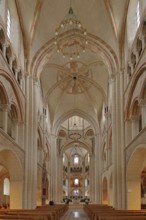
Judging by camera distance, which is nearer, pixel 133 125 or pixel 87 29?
pixel 133 125

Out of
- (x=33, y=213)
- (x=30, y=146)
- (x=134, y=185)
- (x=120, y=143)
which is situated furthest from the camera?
(x=30, y=146)

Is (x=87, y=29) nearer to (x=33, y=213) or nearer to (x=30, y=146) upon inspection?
(x=30, y=146)

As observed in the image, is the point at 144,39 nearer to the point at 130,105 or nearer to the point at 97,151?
the point at 130,105

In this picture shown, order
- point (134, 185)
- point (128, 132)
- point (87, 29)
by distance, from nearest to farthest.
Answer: point (134, 185) → point (128, 132) → point (87, 29)

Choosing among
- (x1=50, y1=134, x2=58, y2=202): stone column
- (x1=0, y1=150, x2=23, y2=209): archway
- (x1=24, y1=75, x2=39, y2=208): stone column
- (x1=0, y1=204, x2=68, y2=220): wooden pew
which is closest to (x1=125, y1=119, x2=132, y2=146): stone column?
(x1=24, y1=75, x2=39, y2=208): stone column

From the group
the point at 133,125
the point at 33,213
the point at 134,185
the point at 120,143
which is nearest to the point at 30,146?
the point at 120,143

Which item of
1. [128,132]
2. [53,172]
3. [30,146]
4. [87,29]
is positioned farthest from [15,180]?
[53,172]

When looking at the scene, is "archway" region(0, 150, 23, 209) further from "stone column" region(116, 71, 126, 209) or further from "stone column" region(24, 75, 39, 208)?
"stone column" region(116, 71, 126, 209)

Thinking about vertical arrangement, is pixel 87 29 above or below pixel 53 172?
above

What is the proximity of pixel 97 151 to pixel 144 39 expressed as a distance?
92.4ft

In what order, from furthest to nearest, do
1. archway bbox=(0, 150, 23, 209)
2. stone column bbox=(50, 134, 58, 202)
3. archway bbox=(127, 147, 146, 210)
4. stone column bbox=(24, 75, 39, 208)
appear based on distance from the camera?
stone column bbox=(50, 134, 58, 202)
stone column bbox=(24, 75, 39, 208)
archway bbox=(0, 150, 23, 209)
archway bbox=(127, 147, 146, 210)

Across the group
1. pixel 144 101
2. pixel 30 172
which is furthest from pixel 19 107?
pixel 144 101

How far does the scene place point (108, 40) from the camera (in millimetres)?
28609

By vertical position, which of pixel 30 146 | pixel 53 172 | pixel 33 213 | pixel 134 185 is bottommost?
pixel 33 213
